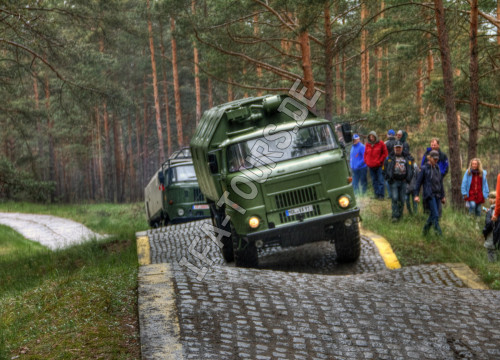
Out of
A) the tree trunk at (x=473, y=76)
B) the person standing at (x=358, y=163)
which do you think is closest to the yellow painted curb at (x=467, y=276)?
the person standing at (x=358, y=163)

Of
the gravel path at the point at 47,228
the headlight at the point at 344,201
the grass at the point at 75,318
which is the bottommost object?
the gravel path at the point at 47,228

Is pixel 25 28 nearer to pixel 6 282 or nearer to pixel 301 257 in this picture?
pixel 6 282

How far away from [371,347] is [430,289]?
8.22 feet

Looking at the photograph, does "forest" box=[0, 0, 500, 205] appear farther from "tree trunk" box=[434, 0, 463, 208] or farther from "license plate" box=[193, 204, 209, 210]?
"license plate" box=[193, 204, 209, 210]

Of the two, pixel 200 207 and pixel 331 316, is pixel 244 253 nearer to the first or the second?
pixel 331 316

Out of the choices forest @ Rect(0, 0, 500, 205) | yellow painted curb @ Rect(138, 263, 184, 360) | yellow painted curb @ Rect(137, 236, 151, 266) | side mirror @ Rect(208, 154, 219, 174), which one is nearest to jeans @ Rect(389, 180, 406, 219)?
forest @ Rect(0, 0, 500, 205)

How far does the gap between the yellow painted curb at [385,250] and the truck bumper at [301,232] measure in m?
1.37

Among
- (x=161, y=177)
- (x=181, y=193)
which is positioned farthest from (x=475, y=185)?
(x=161, y=177)

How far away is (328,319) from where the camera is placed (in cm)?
688

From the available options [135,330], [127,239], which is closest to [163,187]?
[127,239]

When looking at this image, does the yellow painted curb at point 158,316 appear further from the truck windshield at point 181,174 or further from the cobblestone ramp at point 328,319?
the truck windshield at point 181,174

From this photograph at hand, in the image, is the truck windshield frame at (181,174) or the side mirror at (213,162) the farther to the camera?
the truck windshield frame at (181,174)

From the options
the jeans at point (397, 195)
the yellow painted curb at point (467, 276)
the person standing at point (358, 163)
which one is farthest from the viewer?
the person standing at point (358, 163)

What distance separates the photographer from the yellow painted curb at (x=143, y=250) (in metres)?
12.8
